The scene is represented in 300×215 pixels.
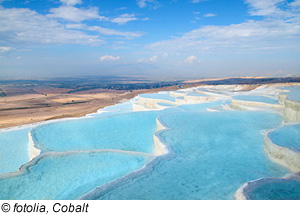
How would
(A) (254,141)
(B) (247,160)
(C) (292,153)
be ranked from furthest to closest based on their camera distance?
1. (A) (254,141)
2. (B) (247,160)
3. (C) (292,153)

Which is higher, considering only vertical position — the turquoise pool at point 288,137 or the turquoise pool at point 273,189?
the turquoise pool at point 288,137

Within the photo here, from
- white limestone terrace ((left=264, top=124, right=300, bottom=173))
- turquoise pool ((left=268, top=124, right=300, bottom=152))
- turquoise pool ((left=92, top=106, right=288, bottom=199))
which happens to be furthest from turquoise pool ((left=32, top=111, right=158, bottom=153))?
turquoise pool ((left=268, top=124, right=300, bottom=152))

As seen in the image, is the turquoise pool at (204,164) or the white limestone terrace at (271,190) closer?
the white limestone terrace at (271,190)

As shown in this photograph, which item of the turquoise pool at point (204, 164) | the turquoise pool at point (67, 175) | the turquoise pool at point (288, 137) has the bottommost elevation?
the turquoise pool at point (67, 175)

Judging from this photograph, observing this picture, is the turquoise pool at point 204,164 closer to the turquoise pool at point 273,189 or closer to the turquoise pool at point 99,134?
the turquoise pool at point 273,189

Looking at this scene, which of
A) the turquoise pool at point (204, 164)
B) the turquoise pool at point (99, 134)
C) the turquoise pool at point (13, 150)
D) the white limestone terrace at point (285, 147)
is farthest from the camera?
the turquoise pool at point (99, 134)

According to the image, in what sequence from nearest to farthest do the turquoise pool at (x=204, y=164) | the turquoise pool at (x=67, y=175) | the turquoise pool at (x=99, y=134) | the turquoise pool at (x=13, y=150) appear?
the turquoise pool at (x=204, y=164) → the turquoise pool at (x=67, y=175) → the turquoise pool at (x=13, y=150) → the turquoise pool at (x=99, y=134)

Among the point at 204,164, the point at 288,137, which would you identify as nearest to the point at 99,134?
the point at 204,164

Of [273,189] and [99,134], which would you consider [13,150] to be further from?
[273,189]

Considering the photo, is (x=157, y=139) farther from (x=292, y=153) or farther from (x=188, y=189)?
(x=292, y=153)

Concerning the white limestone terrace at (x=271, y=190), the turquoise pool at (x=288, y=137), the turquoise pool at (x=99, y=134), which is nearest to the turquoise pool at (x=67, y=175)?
the turquoise pool at (x=99, y=134)

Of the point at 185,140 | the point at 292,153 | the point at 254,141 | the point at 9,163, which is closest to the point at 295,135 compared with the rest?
the point at 254,141
